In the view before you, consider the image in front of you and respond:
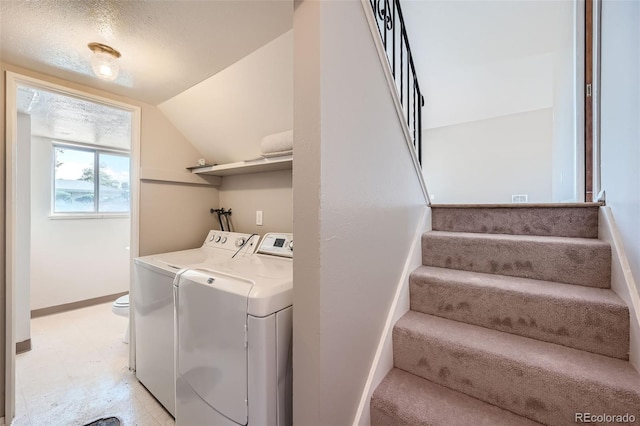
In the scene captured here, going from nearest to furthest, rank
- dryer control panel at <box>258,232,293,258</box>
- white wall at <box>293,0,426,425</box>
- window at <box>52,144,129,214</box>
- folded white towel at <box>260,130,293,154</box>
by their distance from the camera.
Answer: white wall at <box>293,0,426,425</box> → folded white towel at <box>260,130,293,154</box> → dryer control panel at <box>258,232,293,258</box> → window at <box>52,144,129,214</box>

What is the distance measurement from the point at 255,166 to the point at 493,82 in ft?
9.66

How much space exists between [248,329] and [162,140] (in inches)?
73.1

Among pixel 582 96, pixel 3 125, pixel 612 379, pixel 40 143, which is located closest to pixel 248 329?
pixel 612 379

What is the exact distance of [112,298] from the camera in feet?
10.8

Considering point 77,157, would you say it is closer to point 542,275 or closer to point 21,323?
point 21,323

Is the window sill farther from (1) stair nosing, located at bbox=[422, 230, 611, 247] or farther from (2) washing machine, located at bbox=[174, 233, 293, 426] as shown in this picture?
(1) stair nosing, located at bbox=[422, 230, 611, 247]

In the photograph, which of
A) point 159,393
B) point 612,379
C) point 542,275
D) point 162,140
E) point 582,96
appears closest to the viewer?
point 612,379

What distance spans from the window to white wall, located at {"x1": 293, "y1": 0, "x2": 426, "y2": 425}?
369 cm

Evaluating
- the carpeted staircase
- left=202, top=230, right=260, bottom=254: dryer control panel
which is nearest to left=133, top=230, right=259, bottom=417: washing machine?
left=202, top=230, right=260, bottom=254: dryer control panel

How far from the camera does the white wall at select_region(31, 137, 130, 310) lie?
281 cm

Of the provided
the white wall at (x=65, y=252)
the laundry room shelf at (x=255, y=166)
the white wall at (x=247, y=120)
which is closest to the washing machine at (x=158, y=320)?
the white wall at (x=247, y=120)

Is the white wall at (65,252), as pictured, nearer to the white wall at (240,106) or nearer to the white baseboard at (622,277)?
the white wall at (240,106)

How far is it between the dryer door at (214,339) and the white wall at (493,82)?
8.35 feet

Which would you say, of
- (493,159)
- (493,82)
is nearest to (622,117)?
(493,82)
